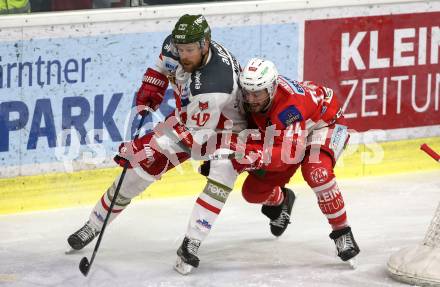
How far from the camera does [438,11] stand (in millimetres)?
8961

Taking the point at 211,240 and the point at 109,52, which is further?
the point at 109,52

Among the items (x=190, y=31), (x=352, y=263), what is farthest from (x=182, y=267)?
(x=190, y=31)

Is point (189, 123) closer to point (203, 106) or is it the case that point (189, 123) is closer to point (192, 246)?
point (203, 106)

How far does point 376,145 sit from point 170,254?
230 centimetres

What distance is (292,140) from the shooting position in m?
6.54

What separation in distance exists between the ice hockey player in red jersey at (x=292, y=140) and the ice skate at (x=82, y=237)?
0.82 metres

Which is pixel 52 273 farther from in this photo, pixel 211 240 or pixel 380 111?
pixel 380 111

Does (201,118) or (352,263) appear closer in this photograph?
(201,118)

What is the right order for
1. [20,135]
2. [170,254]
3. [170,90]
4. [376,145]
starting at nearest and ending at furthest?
[170,254] < [20,135] < [170,90] < [376,145]

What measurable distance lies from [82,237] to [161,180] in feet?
4.12

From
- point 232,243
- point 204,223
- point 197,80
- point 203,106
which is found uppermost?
point 197,80

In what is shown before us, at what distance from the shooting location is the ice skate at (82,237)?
6918 mm

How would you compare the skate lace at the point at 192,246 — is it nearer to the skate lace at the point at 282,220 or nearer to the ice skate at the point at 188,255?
the ice skate at the point at 188,255

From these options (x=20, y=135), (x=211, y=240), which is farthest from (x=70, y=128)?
(x=211, y=240)
